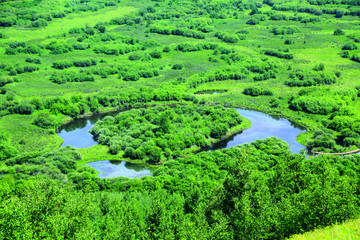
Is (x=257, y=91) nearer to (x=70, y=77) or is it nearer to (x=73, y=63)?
(x=70, y=77)

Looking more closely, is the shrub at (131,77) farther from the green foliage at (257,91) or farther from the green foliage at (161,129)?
the green foliage at (257,91)

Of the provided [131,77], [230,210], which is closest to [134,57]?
[131,77]

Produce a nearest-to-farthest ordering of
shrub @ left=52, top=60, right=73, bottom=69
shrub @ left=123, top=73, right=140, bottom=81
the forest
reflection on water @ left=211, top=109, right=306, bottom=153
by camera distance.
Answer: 1. the forest
2. reflection on water @ left=211, top=109, right=306, bottom=153
3. shrub @ left=123, top=73, right=140, bottom=81
4. shrub @ left=52, top=60, right=73, bottom=69

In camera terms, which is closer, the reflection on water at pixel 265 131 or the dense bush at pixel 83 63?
the reflection on water at pixel 265 131

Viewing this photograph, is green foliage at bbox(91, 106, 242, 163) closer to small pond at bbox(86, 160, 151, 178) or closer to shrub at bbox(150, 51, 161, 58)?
small pond at bbox(86, 160, 151, 178)

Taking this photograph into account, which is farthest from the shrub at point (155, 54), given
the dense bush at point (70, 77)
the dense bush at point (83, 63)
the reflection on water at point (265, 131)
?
the reflection on water at point (265, 131)

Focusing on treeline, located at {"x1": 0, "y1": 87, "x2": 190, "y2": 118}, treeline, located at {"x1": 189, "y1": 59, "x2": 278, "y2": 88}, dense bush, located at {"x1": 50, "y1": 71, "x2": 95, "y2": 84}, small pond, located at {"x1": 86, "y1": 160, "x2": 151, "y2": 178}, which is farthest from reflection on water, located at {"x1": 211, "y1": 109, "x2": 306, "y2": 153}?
dense bush, located at {"x1": 50, "y1": 71, "x2": 95, "y2": 84}

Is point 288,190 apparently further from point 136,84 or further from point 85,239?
point 136,84

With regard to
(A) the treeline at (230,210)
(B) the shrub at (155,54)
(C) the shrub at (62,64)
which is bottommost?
(B) the shrub at (155,54)
